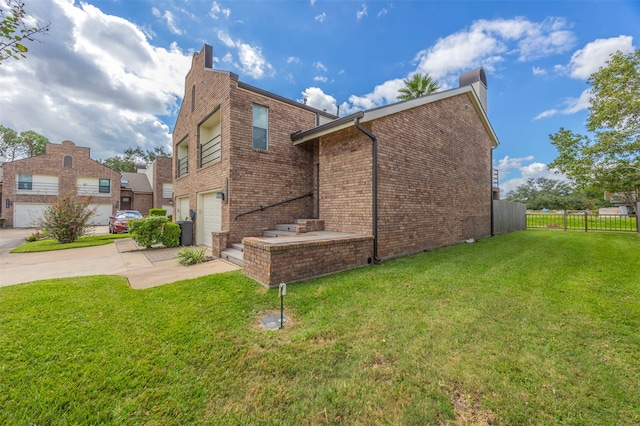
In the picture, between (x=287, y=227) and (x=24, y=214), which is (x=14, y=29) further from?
(x=24, y=214)

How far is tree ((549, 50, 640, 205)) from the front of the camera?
9055mm

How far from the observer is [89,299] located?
149 inches

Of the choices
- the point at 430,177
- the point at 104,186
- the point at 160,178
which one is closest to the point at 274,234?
the point at 430,177

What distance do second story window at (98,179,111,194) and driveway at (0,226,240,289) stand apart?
1906 centimetres

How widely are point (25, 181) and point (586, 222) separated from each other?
42.2 m

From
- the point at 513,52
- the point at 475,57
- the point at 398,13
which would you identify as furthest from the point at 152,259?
the point at 475,57

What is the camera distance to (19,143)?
35.4m

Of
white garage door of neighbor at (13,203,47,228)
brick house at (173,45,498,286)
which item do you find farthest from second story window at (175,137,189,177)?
white garage door of neighbor at (13,203,47,228)

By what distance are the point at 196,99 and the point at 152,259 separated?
6936mm

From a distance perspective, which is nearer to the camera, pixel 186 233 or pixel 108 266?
pixel 108 266

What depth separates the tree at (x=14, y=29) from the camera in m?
2.15

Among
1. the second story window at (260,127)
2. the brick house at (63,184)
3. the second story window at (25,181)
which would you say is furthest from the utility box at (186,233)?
the second story window at (25,181)

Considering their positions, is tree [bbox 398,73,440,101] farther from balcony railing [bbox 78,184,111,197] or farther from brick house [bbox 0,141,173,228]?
balcony railing [bbox 78,184,111,197]

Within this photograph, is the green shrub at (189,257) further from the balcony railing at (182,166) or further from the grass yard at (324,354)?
the balcony railing at (182,166)
